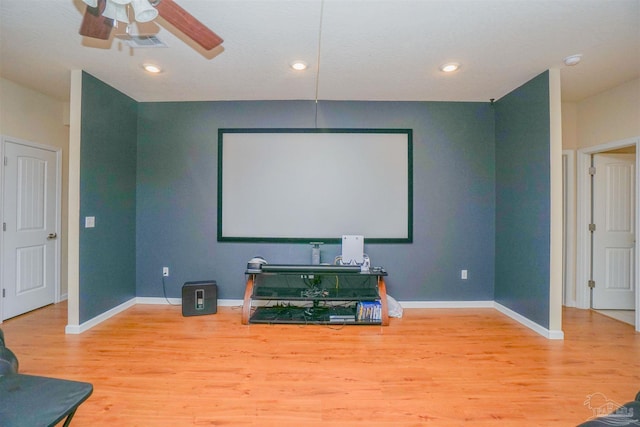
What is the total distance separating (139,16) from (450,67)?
263 cm

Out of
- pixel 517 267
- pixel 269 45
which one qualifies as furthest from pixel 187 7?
pixel 517 267

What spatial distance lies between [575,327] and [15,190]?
652 cm

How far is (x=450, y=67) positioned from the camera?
9.19ft

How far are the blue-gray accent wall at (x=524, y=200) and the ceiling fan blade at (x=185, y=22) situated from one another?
3.16 meters

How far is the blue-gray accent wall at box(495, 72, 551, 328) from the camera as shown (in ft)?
9.45

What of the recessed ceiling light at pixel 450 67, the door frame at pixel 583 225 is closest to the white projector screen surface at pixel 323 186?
the recessed ceiling light at pixel 450 67

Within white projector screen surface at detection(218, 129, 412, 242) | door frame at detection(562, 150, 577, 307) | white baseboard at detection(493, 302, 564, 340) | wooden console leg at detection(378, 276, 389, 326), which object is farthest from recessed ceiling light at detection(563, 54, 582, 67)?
wooden console leg at detection(378, 276, 389, 326)

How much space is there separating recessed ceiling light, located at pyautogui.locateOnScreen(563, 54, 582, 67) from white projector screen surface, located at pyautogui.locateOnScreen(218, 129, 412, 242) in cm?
160

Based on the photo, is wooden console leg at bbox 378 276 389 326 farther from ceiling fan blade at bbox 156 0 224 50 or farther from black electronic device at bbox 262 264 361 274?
ceiling fan blade at bbox 156 0 224 50

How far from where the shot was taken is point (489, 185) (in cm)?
373

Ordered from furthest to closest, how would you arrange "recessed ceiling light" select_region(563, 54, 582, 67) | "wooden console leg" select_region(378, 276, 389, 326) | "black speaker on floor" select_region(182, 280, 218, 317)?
"black speaker on floor" select_region(182, 280, 218, 317) < "wooden console leg" select_region(378, 276, 389, 326) < "recessed ceiling light" select_region(563, 54, 582, 67)

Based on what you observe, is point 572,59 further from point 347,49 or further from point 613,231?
point 613,231

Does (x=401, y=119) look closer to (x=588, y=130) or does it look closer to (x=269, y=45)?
(x=269, y=45)

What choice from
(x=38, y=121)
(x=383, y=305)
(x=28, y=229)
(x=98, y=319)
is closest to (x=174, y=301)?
(x=98, y=319)
